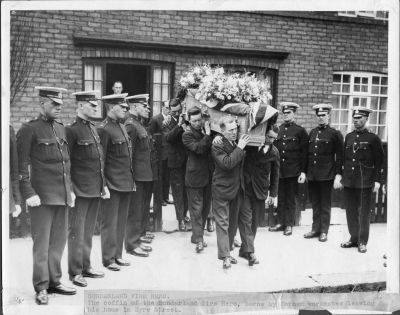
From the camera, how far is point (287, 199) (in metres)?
6.19

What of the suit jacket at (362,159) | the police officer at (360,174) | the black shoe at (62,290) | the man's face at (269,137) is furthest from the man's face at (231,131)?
the black shoe at (62,290)

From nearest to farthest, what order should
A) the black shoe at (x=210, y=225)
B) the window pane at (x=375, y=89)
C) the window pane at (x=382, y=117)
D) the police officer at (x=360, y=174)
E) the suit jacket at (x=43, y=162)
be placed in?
1. the suit jacket at (x=43, y=162)
2. the window pane at (x=382, y=117)
3. the window pane at (x=375, y=89)
4. the police officer at (x=360, y=174)
5. the black shoe at (x=210, y=225)

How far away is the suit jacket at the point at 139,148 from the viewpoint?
17.1ft

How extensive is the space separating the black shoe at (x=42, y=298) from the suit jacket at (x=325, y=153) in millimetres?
3236

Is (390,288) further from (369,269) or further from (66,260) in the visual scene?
(66,260)

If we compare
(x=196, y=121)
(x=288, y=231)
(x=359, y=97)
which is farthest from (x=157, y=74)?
(x=288, y=231)

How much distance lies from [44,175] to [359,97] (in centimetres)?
323

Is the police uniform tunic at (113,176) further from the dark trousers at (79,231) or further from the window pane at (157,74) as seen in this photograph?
the window pane at (157,74)

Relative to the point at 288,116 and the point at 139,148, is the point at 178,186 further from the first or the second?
the point at 288,116

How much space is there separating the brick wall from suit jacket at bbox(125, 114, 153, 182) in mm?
654

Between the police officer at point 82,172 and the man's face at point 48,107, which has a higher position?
the man's face at point 48,107

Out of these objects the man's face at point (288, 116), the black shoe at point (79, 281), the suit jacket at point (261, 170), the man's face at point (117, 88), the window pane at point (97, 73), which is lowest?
the black shoe at point (79, 281)

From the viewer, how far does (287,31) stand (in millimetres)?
5035

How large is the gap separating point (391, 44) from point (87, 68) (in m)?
2.81
